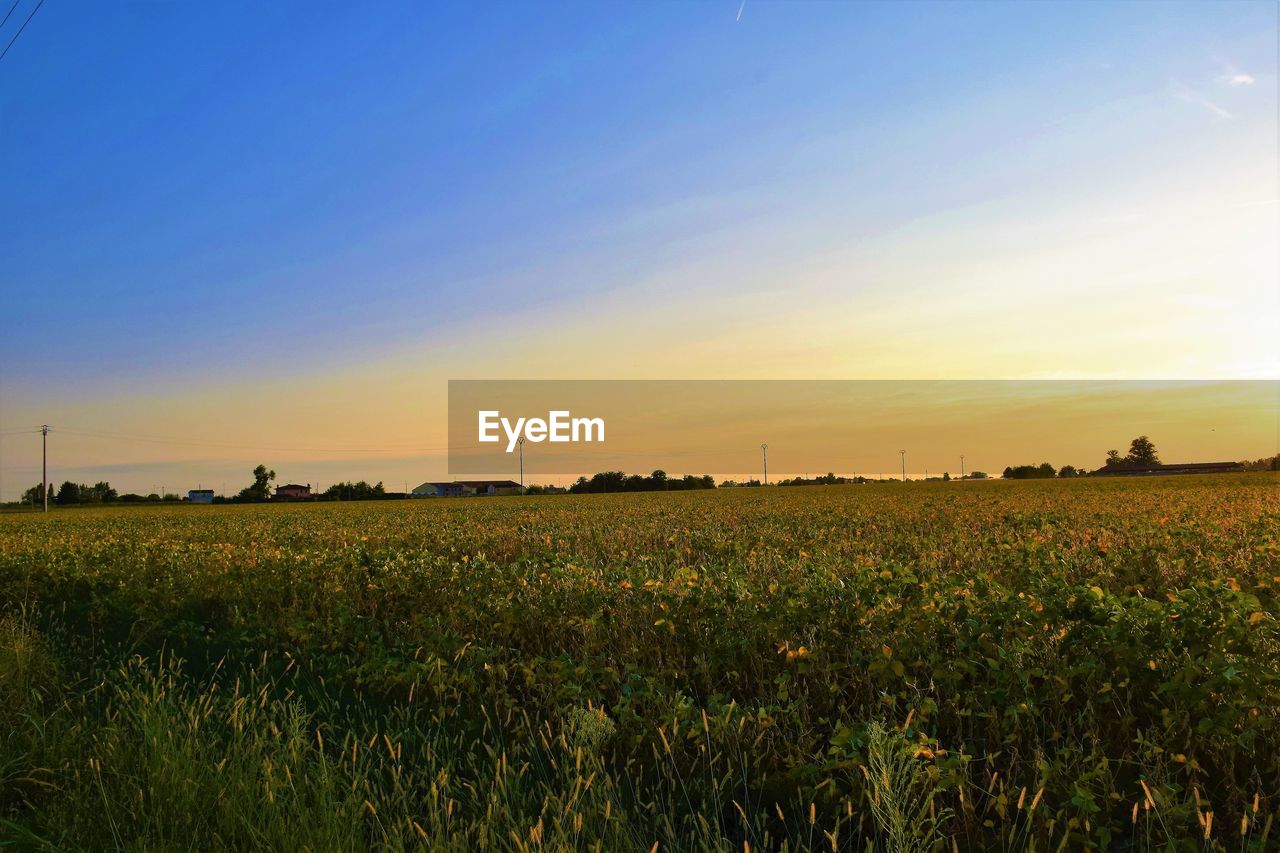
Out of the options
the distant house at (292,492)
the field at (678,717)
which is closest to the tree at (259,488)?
the distant house at (292,492)

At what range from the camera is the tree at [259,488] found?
381 ft

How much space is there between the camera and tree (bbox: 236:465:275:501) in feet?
381

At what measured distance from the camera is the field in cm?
424

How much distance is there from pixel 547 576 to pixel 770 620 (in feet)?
11.6

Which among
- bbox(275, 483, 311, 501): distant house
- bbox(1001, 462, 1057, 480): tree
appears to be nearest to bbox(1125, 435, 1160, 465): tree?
bbox(1001, 462, 1057, 480): tree

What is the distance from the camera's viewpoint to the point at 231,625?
10.5 meters

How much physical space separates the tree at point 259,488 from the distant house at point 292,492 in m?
3.55

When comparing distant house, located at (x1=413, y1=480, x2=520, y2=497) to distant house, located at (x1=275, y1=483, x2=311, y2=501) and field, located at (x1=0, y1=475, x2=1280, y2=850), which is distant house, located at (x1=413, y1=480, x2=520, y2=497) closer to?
distant house, located at (x1=275, y1=483, x2=311, y2=501)

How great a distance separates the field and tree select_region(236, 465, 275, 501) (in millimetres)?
116691

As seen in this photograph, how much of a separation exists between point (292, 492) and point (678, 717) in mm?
154181

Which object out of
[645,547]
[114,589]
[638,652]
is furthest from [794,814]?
[114,589]

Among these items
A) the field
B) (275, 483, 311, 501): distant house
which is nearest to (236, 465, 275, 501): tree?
(275, 483, 311, 501): distant house

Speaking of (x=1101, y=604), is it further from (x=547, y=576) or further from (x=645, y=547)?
(x=645, y=547)

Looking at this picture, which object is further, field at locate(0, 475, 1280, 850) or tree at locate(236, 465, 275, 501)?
tree at locate(236, 465, 275, 501)
